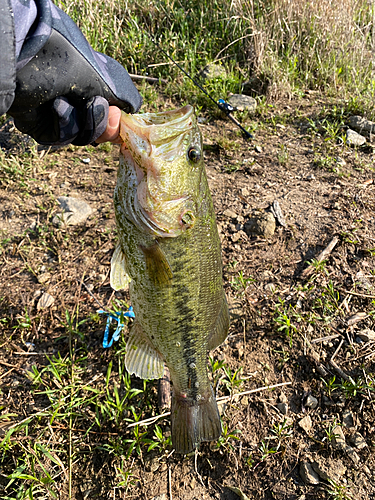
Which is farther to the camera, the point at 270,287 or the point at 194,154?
the point at 270,287

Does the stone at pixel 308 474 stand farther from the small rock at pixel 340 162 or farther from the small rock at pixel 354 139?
the small rock at pixel 354 139

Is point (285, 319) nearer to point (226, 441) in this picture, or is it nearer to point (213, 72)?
point (226, 441)

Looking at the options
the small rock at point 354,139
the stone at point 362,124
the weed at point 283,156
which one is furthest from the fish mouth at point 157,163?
the stone at point 362,124

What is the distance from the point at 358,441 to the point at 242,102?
417cm

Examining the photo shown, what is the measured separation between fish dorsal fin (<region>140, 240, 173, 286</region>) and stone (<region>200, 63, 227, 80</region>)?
413 cm

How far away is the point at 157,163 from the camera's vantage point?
1942 mm

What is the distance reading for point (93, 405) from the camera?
2.73 m

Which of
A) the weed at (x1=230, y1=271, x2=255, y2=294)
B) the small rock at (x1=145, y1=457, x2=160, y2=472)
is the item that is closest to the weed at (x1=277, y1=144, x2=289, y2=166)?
the weed at (x1=230, y1=271, x2=255, y2=294)

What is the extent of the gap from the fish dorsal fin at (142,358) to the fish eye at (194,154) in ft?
3.32

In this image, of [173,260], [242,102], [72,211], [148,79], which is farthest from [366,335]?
[148,79]

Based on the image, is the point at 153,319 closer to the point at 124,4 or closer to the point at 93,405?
the point at 93,405

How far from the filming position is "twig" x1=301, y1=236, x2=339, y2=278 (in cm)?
337

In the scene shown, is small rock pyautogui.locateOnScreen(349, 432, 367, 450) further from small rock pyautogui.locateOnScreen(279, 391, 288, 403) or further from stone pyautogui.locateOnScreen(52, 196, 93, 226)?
stone pyautogui.locateOnScreen(52, 196, 93, 226)

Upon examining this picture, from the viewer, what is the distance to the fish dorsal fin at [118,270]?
2.16 meters
